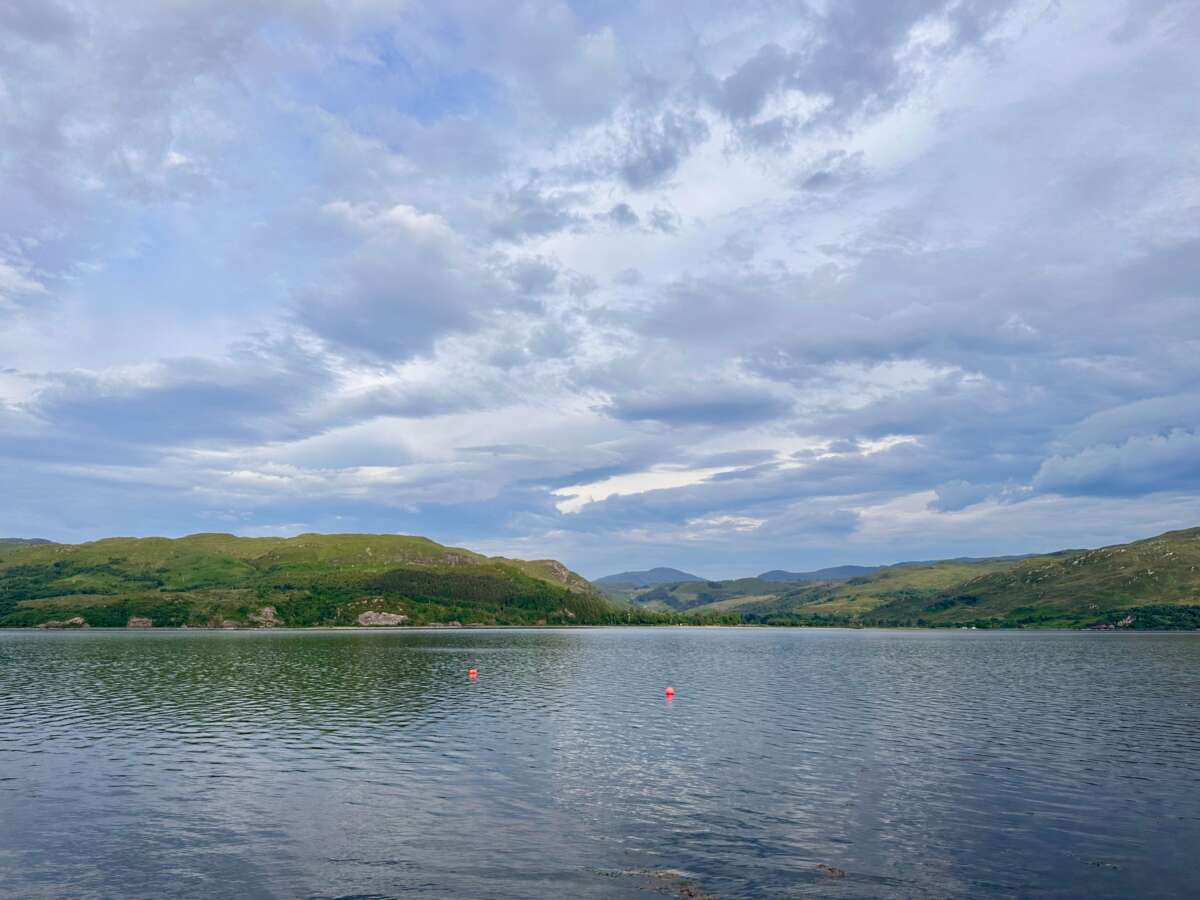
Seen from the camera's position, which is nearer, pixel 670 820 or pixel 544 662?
pixel 670 820

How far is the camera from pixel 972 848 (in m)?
42.4

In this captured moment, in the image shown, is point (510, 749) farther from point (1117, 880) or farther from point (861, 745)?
point (1117, 880)

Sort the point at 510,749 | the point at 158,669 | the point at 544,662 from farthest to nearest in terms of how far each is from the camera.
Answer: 1. the point at 544,662
2. the point at 158,669
3. the point at 510,749

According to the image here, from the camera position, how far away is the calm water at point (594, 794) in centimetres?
3772

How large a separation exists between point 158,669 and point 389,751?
107 metres

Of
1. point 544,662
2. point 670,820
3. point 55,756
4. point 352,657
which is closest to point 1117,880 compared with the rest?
point 670,820

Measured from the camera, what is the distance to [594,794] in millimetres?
53750

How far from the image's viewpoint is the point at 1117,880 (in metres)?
37.5

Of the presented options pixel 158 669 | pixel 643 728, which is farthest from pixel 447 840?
pixel 158 669

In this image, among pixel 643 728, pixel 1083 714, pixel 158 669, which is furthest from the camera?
pixel 158 669

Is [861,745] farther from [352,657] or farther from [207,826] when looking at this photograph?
[352,657]

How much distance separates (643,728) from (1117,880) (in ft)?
167

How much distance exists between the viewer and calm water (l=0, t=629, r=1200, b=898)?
124ft

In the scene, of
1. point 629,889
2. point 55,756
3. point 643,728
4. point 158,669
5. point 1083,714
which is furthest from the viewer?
point 158,669
